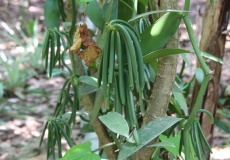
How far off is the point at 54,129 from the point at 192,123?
0.35 metres

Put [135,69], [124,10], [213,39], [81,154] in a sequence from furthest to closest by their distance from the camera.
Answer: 1. [213,39]
2. [124,10]
3. [81,154]
4. [135,69]

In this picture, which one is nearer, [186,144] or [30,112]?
[186,144]

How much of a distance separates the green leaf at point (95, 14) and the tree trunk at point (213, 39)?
0.50 m

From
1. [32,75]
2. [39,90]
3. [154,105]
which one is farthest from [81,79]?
[32,75]

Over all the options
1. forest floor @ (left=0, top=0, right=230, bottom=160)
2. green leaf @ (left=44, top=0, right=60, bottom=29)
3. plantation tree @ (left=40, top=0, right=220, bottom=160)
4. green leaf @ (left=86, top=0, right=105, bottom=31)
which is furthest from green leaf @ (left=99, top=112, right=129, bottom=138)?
forest floor @ (left=0, top=0, right=230, bottom=160)

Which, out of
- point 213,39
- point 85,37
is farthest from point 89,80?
point 213,39

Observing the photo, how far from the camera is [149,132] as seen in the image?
0.72 m

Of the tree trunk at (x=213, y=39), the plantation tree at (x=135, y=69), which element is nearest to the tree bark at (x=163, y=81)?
the plantation tree at (x=135, y=69)

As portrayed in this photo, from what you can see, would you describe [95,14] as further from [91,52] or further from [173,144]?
[173,144]

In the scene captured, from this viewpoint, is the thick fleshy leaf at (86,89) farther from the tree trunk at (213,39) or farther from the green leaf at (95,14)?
the tree trunk at (213,39)

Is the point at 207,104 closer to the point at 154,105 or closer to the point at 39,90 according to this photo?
the point at 154,105

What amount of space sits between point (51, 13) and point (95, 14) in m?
0.24

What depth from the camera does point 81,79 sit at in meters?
0.93

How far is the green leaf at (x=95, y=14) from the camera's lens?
0.82 meters
